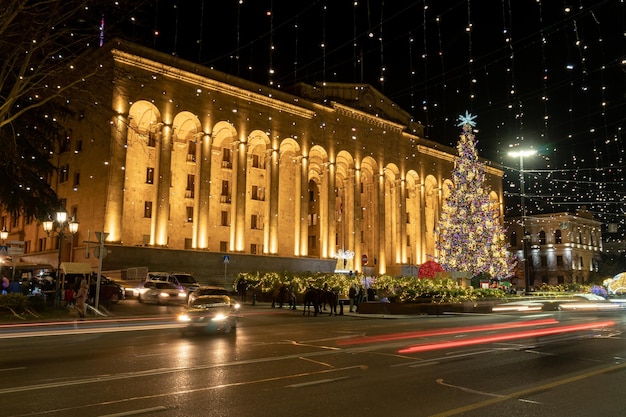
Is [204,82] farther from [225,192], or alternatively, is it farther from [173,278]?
[173,278]

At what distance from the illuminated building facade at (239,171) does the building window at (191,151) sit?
0.11m

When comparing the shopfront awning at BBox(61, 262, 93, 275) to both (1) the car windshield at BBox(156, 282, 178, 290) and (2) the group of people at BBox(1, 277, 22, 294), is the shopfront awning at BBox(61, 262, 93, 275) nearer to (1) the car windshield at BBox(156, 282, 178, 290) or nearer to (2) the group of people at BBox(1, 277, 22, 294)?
(2) the group of people at BBox(1, 277, 22, 294)

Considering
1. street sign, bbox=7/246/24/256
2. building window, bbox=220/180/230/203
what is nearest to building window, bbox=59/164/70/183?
building window, bbox=220/180/230/203

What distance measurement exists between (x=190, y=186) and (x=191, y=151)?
328 centimetres

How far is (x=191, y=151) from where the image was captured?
4697 cm

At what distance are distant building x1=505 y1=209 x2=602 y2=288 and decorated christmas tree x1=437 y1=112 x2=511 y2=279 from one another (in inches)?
1839

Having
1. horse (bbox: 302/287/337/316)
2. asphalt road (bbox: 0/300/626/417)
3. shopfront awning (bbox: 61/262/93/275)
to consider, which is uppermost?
shopfront awning (bbox: 61/262/93/275)

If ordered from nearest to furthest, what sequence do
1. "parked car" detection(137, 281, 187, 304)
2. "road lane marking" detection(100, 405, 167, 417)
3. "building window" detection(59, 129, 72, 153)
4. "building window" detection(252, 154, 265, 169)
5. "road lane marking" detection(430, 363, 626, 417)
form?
"road lane marking" detection(100, 405, 167, 417)
"road lane marking" detection(430, 363, 626, 417)
"parked car" detection(137, 281, 187, 304)
"building window" detection(59, 129, 72, 153)
"building window" detection(252, 154, 265, 169)

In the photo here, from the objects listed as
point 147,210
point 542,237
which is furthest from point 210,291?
point 542,237

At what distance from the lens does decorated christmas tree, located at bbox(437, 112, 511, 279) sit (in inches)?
1604

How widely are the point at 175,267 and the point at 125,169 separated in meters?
8.22

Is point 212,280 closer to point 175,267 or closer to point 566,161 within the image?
point 175,267

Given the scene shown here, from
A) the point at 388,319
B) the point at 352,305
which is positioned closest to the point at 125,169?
the point at 352,305

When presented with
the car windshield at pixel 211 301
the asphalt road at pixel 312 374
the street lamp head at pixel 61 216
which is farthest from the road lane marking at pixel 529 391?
the street lamp head at pixel 61 216
